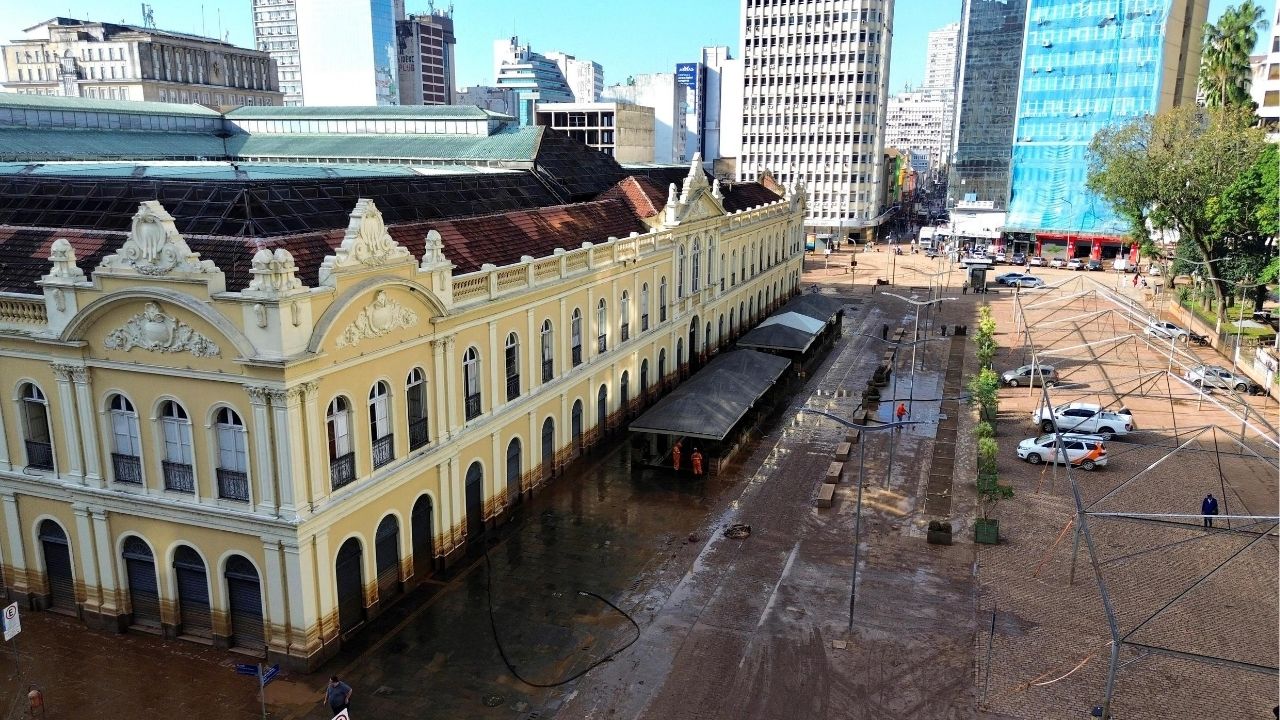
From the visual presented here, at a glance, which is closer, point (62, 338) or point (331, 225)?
point (62, 338)

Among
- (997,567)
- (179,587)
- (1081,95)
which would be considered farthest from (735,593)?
(1081,95)

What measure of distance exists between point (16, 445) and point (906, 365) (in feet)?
149

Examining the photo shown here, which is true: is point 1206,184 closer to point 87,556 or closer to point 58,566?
point 87,556

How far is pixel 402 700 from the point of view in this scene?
20625 millimetres

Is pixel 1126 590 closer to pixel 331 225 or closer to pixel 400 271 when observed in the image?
pixel 400 271

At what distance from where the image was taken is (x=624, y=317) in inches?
1548

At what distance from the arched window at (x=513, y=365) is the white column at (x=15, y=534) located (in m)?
14.0

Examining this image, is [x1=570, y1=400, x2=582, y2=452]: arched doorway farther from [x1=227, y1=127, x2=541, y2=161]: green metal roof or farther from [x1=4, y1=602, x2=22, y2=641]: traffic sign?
[x1=4, y1=602, x2=22, y2=641]: traffic sign

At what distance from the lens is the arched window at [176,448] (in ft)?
70.9

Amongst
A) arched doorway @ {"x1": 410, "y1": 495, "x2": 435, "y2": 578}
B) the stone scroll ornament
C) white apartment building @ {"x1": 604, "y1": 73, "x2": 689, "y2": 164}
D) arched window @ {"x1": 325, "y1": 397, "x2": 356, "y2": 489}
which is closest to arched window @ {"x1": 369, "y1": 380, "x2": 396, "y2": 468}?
arched window @ {"x1": 325, "y1": 397, "x2": 356, "y2": 489}

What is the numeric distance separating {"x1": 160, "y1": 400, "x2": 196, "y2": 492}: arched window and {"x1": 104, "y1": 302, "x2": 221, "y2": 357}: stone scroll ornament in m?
1.52

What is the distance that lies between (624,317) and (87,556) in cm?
2211

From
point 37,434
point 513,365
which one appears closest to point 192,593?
point 37,434

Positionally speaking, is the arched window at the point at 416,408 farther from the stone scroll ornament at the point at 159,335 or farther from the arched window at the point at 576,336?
the arched window at the point at 576,336
